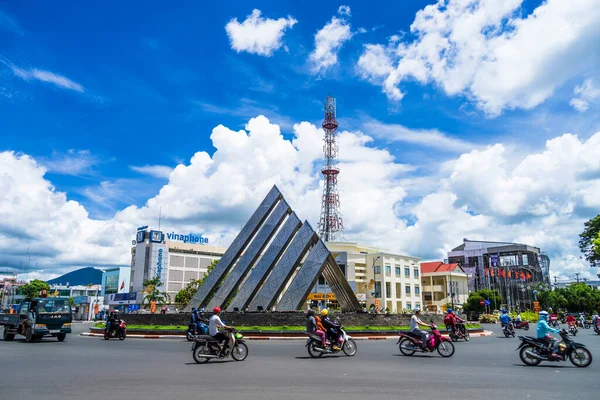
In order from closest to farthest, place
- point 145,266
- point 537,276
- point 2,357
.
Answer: point 2,357 → point 537,276 → point 145,266

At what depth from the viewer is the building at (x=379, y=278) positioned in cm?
7081

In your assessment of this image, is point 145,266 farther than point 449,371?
Yes

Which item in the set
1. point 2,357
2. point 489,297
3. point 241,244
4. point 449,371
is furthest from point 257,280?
point 489,297

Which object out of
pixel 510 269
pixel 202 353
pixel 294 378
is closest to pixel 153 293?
pixel 202 353

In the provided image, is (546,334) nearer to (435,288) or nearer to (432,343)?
(432,343)

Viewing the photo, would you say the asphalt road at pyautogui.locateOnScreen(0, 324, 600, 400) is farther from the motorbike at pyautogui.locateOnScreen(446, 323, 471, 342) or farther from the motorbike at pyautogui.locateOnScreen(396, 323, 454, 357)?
the motorbike at pyautogui.locateOnScreen(446, 323, 471, 342)

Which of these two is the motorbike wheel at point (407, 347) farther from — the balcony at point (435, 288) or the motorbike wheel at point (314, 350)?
the balcony at point (435, 288)

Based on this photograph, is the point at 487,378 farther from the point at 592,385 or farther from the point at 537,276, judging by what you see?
the point at 537,276

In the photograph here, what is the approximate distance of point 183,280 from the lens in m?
104

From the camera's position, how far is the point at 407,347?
15320 millimetres

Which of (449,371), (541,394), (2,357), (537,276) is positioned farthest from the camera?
(537,276)

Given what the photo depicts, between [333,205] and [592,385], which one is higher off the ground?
[333,205]

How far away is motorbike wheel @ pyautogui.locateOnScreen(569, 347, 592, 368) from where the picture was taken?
40.3ft

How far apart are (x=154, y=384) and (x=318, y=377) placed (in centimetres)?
351
